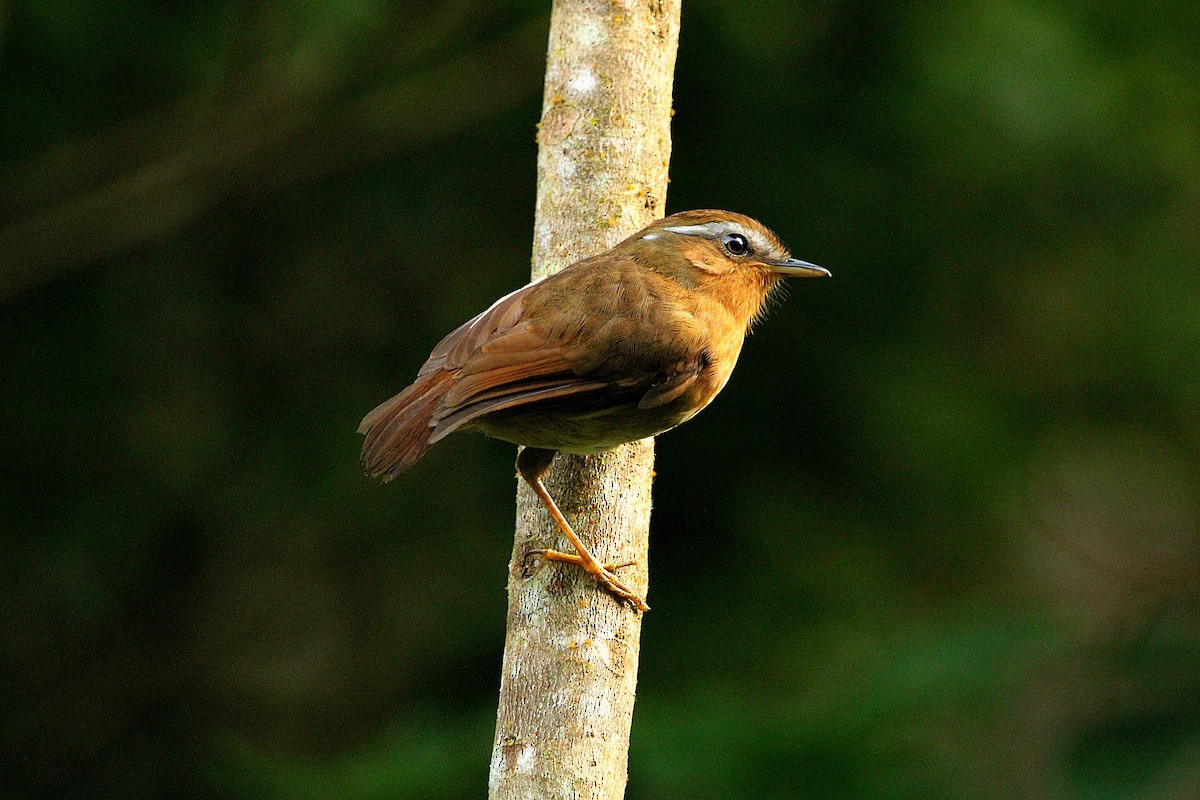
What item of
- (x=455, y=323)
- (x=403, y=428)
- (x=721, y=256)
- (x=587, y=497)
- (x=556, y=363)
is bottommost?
(x=587, y=497)

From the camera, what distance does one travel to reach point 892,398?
643 cm

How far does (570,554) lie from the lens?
3613 millimetres

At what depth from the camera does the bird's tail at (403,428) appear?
12.5 feet

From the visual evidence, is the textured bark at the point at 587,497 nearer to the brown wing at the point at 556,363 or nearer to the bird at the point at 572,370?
the bird at the point at 572,370

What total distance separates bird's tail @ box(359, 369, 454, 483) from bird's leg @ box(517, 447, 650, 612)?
323mm

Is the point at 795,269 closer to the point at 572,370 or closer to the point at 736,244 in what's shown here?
the point at 736,244

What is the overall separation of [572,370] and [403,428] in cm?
54

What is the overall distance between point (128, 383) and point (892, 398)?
3.83 m

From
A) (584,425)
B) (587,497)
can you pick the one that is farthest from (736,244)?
(587,497)

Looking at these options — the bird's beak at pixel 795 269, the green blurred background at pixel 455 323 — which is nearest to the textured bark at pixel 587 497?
the bird's beak at pixel 795 269

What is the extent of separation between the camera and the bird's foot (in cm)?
354

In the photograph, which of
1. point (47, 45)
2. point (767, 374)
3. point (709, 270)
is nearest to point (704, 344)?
point (709, 270)

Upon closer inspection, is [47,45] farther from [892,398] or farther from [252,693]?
[892,398]

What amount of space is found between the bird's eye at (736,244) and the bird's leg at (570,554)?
1.09m
